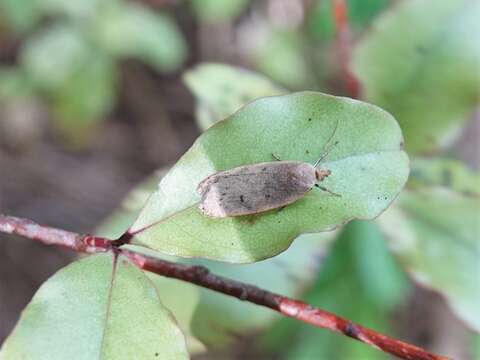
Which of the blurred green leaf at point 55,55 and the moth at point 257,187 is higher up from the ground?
the blurred green leaf at point 55,55

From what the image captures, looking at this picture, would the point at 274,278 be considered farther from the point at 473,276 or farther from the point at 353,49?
the point at 353,49

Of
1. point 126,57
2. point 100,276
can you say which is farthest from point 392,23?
point 126,57

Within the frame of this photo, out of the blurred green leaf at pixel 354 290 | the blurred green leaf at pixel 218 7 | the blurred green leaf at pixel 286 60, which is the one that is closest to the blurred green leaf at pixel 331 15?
the blurred green leaf at pixel 286 60

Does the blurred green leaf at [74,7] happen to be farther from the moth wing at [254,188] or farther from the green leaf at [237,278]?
the moth wing at [254,188]

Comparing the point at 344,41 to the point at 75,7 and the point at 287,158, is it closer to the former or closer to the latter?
the point at 287,158

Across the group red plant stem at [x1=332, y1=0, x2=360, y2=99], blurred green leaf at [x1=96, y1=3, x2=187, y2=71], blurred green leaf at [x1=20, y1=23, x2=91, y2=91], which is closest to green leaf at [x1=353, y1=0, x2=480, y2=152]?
red plant stem at [x1=332, y1=0, x2=360, y2=99]

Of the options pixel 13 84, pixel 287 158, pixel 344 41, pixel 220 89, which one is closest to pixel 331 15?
pixel 344 41

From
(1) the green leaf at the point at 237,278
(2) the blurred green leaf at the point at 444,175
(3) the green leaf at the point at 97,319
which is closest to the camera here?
(3) the green leaf at the point at 97,319

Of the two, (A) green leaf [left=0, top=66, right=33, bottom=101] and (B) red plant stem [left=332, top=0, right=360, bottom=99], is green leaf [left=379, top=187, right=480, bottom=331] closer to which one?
(B) red plant stem [left=332, top=0, right=360, bottom=99]
